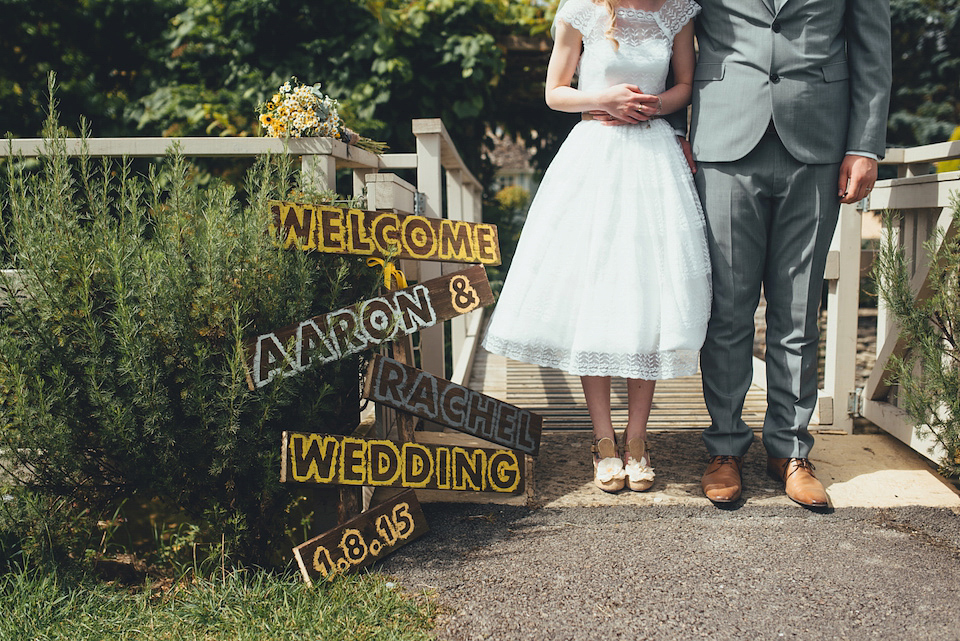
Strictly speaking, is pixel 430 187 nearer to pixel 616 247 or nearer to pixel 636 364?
pixel 616 247

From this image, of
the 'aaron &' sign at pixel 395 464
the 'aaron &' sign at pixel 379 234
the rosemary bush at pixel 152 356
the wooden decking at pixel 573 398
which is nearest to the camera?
the rosemary bush at pixel 152 356

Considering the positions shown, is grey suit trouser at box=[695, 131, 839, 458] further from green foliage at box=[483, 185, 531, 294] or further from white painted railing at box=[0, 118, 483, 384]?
green foliage at box=[483, 185, 531, 294]

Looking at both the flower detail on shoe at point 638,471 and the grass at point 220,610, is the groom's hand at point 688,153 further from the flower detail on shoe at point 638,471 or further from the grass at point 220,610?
the grass at point 220,610

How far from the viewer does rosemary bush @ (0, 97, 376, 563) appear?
6.25 ft

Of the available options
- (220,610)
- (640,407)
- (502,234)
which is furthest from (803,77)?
(502,234)

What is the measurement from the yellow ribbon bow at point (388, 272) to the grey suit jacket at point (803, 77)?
1.05m

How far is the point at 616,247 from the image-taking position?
236 centimetres

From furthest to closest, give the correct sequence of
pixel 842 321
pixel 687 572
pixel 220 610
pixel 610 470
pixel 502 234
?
pixel 502 234, pixel 842 321, pixel 610 470, pixel 687 572, pixel 220 610

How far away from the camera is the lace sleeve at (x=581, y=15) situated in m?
2.43

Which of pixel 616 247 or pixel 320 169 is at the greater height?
pixel 320 169

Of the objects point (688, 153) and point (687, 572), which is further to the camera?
point (688, 153)

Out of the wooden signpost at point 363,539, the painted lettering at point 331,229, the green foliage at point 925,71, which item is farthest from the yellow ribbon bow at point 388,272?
the green foliage at point 925,71

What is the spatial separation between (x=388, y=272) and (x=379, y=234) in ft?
0.37

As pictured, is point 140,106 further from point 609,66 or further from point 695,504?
point 695,504
